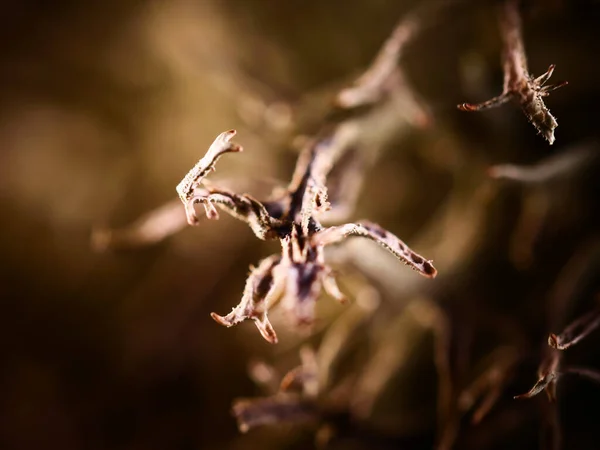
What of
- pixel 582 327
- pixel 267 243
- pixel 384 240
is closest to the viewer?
pixel 384 240

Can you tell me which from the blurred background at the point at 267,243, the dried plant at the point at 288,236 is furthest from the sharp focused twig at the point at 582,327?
the dried plant at the point at 288,236

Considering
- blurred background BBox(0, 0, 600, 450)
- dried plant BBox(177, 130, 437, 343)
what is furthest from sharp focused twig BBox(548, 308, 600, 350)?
dried plant BBox(177, 130, 437, 343)

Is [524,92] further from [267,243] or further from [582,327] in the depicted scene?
[267,243]

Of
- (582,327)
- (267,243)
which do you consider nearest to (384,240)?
(582,327)

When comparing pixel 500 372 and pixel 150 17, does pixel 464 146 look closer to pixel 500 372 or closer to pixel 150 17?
pixel 500 372

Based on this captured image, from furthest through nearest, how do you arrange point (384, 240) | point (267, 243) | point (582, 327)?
point (267, 243)
point (582, 327)
point (384, 240)

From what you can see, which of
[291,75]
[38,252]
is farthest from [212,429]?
[291,75]
